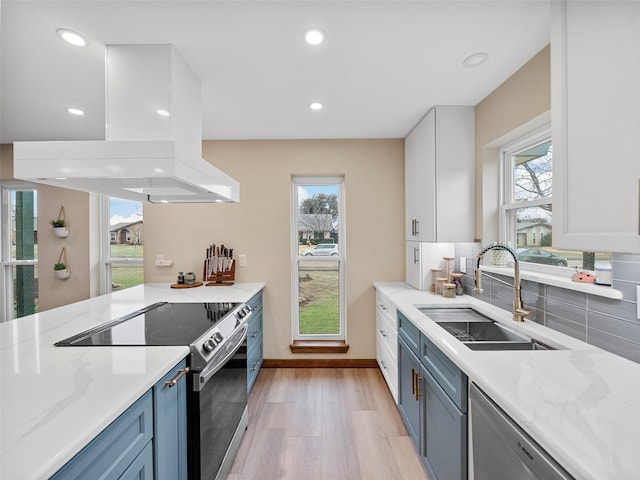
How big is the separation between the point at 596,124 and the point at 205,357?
5.85 ft

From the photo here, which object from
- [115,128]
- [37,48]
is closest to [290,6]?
[115,128]

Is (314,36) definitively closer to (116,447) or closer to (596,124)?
(596,124)

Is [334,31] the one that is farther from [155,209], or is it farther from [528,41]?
[155,209]

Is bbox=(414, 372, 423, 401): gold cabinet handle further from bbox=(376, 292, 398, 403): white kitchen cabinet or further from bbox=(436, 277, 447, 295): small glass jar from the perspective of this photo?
bbox=(436, 277, 447, 295): small glass jar

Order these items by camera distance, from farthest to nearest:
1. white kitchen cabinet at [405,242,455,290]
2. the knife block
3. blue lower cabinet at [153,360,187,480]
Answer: the knife block → white kitchen cabinet at [405,242,455,290] → blue lower cabinet at [153,360,187,480]

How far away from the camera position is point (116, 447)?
0.91m

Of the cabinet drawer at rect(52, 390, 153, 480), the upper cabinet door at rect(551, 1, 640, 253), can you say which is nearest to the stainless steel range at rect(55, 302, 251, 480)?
the cabinet drawer at rect(52, 390, 153, 480)

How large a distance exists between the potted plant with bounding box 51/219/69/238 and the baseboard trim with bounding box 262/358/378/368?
2.69m

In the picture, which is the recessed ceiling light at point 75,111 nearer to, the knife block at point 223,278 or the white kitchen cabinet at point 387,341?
the knife block at point 223,278

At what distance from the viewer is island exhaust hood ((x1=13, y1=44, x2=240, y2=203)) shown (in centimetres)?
134

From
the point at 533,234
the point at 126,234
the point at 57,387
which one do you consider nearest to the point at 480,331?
the point at 533,234

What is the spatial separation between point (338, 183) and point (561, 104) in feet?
7.54

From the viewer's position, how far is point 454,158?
2375 millimetres

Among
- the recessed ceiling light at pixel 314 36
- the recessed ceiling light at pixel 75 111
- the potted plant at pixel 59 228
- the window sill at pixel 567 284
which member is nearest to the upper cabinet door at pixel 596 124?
the window sill at pixel 567 284
